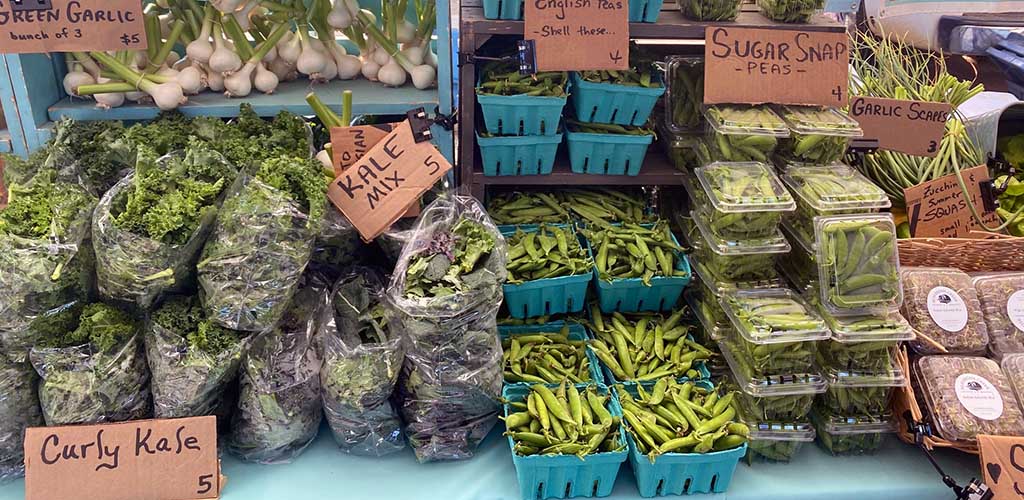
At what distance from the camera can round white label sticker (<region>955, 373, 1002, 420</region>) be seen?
223 cm

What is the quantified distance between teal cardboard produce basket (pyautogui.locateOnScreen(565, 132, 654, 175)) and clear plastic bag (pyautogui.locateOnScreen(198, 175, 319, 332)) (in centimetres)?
105

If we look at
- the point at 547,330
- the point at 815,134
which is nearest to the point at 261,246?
the point at 547,330

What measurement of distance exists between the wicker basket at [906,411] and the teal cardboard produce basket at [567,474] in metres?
0.97

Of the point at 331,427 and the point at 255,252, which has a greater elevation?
the point at 255,252

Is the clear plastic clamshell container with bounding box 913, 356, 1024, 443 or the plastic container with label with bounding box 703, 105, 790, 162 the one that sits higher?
the plastic container with label with bounding box 703, 105, 790, 162

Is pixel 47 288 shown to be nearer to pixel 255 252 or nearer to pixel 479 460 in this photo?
pixel 255 252

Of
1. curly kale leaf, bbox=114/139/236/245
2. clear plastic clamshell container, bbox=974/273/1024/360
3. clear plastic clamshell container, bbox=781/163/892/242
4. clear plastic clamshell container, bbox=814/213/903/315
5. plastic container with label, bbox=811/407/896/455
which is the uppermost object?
curly kale leaf, bbox=114/139/236/245

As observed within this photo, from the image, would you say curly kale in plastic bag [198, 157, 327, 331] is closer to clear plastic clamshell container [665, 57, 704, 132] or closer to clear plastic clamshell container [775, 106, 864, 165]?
clear plastic clamshell container [665, 57, 704, 132]

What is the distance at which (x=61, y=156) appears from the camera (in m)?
2.22

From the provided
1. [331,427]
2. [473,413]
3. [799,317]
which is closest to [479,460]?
[473,413]

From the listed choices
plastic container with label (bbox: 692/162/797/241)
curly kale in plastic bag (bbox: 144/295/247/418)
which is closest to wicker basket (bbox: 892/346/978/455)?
plastic container with label (bbox: 692/162/797/241)

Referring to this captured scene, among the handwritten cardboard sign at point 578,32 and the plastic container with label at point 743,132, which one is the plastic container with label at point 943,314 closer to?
the plastic container with label at point 743,132

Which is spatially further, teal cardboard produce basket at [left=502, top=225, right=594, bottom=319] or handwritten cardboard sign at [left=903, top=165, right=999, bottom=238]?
handwritten cardboard sign at [left=903, top=165, right=999, bottom=238]

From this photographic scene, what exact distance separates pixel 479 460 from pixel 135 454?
1.00 meters
